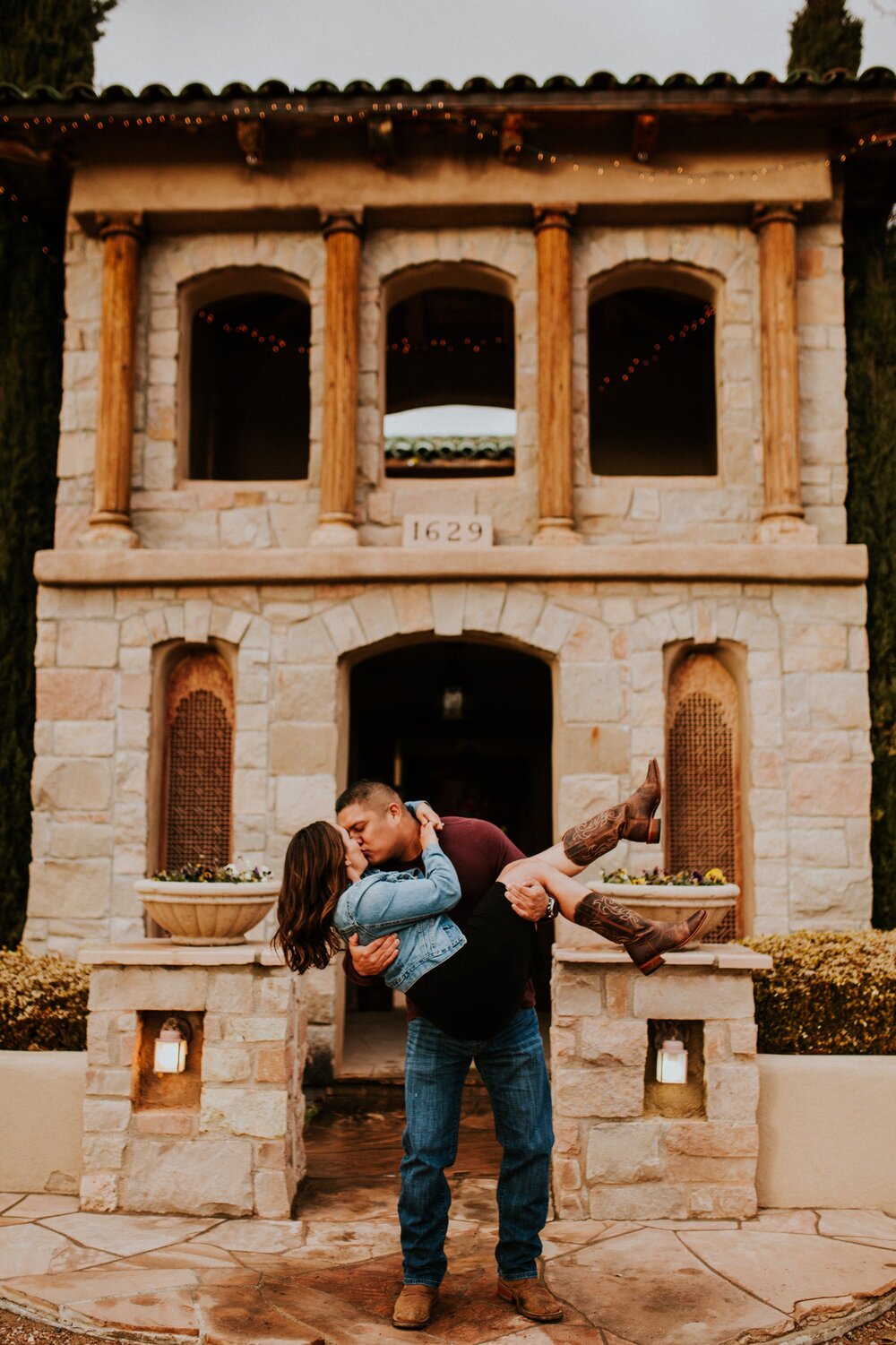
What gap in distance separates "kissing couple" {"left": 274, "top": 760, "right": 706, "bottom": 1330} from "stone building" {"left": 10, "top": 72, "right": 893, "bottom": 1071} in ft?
11.4

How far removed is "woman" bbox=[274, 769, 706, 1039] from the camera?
3.62 m

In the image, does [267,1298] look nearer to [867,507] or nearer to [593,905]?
[593,905]

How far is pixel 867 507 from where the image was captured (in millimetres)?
7816

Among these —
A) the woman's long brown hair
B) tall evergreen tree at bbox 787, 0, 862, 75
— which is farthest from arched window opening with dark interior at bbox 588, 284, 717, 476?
the woman's long brown hair

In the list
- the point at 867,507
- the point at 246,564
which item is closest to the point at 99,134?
the point at 246,564

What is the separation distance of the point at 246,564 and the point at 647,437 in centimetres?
495

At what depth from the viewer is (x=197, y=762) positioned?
25.5 ft

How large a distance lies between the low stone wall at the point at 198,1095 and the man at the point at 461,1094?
1.30m

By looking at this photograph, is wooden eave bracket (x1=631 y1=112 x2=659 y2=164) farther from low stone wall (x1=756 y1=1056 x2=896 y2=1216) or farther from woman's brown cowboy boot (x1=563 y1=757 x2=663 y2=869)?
low stone wall (x1=756 y1=1056 x2=896 y2=1216)

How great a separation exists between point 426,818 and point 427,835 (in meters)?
0.08

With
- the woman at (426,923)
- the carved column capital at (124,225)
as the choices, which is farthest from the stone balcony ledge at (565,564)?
the woman at (426,923)

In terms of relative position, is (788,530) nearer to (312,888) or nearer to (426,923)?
(426,923)

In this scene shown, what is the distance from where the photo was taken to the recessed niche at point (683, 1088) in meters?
5.05

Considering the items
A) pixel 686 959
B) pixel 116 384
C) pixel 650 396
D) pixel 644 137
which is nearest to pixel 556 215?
pixel 644 137
